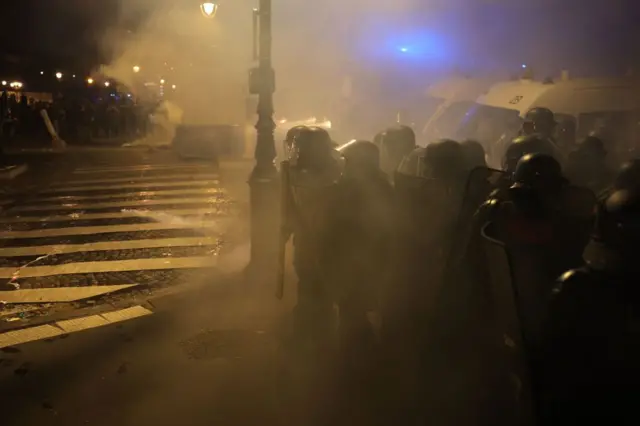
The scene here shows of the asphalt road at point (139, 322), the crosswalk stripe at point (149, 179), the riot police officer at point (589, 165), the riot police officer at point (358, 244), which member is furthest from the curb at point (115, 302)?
the crosswalk stripe at point (149, 179)

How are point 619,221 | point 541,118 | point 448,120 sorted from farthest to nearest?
point 448,120 < point 541,118 < point 619,221

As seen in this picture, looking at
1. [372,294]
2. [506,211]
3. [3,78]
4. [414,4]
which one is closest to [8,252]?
[372,294]

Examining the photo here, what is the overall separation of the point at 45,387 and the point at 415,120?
1405cm

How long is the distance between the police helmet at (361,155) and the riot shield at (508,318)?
3.80ft

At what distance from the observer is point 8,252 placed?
8289 mm

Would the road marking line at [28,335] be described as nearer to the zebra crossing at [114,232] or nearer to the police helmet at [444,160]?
the zebra crossing at [114,232]

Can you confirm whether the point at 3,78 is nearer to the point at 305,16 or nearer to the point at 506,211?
the point at 305,16

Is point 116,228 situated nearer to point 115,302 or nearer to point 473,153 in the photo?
point 115,302

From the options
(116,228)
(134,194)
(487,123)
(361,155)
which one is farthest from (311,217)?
(134,194)

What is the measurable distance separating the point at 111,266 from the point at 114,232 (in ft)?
5.93

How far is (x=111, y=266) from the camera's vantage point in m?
7.67

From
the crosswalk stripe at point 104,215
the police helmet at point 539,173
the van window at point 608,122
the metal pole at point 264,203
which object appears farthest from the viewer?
the crosswalk stripe at point 104,215

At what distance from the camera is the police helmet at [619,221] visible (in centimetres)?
222

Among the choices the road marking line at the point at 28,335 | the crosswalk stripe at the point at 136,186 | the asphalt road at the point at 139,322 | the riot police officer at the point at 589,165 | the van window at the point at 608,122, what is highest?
the van window at the point at 608,122
